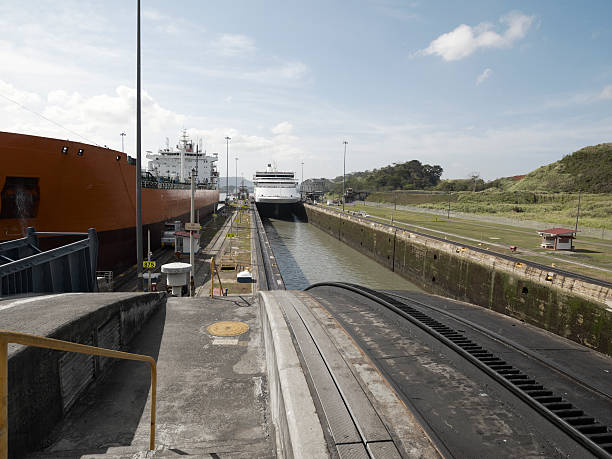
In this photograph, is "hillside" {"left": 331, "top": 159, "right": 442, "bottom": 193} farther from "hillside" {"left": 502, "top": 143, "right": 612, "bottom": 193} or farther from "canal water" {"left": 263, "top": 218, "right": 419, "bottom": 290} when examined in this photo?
"canal water" {"left": 263, "top": 218, "right": 419, "bottom": 290}

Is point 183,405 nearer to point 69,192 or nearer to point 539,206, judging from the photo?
point 69,192

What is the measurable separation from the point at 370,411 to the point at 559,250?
2562cm

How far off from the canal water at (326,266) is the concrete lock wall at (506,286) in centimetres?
188

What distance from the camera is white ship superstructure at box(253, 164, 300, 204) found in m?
71.5

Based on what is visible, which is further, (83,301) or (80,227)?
(80,227)

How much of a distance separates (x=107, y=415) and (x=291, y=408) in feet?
8.73

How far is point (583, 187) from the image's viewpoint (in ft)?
248

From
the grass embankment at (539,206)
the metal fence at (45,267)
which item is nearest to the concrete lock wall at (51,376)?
the metal fence at (45,267)

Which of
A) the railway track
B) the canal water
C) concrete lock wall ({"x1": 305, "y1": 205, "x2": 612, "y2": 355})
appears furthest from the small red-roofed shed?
the railway track

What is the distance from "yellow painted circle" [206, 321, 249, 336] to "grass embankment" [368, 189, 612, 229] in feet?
139

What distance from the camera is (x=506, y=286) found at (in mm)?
17359

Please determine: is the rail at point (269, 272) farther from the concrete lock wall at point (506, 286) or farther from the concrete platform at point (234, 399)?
the concrete lock wall at point (506, 286)

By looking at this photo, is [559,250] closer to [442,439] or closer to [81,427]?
[442,439]

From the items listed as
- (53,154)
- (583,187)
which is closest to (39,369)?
(53,154)
